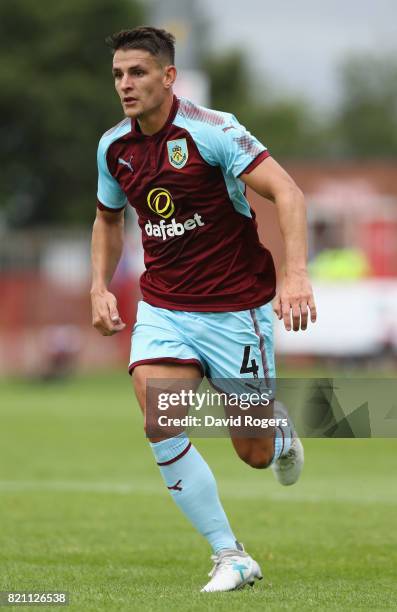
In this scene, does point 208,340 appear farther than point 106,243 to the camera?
No

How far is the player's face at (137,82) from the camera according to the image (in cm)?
676

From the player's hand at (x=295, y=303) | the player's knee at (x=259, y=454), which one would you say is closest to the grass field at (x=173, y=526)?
the player's knee at (x=259, y=454)

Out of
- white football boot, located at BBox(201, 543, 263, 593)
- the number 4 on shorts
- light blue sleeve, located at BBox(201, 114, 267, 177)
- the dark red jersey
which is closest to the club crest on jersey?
the dark red jersey

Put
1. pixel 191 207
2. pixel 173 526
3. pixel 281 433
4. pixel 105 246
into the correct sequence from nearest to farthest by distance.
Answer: pixel 191 207
pixel 281 433
pixel 105 246
pixel 173 526

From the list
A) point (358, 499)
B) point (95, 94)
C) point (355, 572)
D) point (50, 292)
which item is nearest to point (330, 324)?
point (50, 292)

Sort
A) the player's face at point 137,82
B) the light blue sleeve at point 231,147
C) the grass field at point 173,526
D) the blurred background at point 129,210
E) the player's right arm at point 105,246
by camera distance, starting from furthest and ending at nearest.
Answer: the blurred background at point 129,210 → the player's right arm at point 105,246 → the player's face at point 137,82 → the light blue sleeve at point 231,147 → the grass field at point 173,526

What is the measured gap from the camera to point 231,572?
664cm

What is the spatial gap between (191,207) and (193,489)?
4.39ft

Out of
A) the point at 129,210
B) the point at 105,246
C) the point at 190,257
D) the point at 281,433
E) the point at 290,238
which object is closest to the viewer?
the point at 290,238

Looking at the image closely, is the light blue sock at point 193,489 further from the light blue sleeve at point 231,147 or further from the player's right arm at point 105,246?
the light blue sleeve at point 231,147

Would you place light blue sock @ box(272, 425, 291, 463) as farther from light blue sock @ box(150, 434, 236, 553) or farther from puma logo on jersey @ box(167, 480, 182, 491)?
puma logo on jersey @ box(167, 480, 182, 491)

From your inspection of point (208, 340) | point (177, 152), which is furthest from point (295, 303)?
point (177, 152)

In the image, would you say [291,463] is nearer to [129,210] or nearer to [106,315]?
[106,315]

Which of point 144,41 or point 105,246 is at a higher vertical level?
point 144,41
